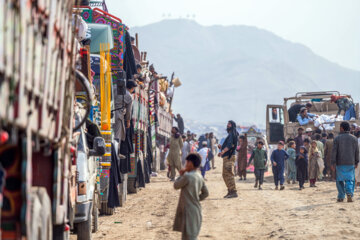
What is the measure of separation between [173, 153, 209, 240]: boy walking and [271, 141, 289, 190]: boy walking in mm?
12282

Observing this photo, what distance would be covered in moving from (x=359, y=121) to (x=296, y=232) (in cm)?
1348

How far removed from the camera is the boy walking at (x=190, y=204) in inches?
296

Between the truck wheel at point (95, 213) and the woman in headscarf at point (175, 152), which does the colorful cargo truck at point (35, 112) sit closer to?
the truck wheel at point (95, 213)

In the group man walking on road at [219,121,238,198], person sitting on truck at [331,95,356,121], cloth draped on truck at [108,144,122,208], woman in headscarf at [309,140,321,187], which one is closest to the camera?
cloth draped on truck at [108,144,122,208]

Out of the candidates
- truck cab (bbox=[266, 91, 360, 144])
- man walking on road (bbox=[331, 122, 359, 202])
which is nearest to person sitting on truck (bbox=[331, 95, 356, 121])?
truck cab (bbox=[266, 91, 360, 144])

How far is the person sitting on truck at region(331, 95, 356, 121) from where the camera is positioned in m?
24.2

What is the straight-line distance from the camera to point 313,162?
21094 millimetres

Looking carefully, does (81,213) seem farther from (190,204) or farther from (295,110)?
(295,110)

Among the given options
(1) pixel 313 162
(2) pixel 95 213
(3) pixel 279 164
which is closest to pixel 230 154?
(3) pixel 279 164

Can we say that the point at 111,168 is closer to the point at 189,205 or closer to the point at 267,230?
the point at 267,230

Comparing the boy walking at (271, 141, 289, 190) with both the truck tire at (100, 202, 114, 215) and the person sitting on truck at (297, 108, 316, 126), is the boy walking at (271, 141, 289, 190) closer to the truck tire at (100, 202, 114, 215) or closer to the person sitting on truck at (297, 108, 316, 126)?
the person sitting on truck at (297, 108, 316, 126)

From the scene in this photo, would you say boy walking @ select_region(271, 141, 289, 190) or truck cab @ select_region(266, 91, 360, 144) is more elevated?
truck cab @ select_region(266, 91, 360, 144)

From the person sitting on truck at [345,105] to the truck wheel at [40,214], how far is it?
20.1m

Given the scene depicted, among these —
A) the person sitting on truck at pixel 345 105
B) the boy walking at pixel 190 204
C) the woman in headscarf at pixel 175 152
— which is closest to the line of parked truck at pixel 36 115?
the boy walking at pixel 190 204
